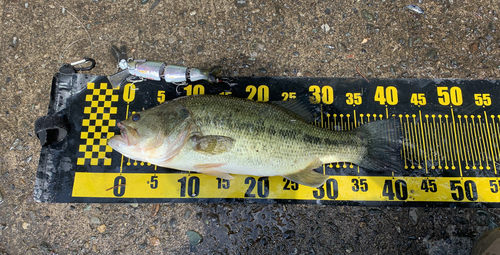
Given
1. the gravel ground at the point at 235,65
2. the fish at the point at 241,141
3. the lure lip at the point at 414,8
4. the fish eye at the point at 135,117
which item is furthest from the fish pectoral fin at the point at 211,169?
the lure lip at the point at 414,8

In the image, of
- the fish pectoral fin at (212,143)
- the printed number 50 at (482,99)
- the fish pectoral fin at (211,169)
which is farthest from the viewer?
the printed number 50 at (482,99)

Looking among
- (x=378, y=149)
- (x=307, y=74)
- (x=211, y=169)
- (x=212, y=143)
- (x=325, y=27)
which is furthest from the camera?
(x=325, y=27)

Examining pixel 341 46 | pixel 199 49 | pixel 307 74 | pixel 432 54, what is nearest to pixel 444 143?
pixel 432 54

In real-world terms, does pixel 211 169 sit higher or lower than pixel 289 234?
higher

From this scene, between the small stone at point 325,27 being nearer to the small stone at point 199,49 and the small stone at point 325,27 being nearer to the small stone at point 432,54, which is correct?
the small stone at point 432,54

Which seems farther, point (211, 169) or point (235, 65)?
point (235, 65)

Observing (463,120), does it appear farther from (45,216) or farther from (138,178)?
(45,216)

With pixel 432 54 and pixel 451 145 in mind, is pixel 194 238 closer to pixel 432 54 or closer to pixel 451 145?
pixel 451 145
